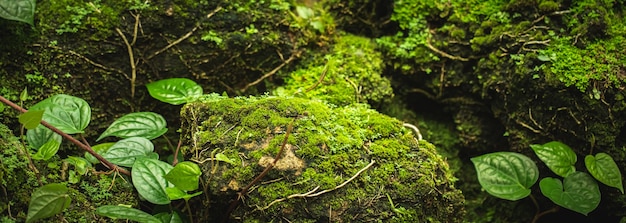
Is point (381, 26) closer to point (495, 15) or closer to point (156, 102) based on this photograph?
point (495, 15)

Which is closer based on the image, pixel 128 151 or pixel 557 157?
pixel 128 151

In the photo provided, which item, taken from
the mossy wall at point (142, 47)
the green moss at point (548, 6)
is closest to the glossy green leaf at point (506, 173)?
the green moss at point (548, 6)

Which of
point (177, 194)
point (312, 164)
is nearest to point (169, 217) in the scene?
point (177, 194)

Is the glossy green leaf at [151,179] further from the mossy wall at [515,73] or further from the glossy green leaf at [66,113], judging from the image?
the mossy wall at [515,73]

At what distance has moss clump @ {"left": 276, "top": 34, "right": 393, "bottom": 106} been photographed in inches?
90.7

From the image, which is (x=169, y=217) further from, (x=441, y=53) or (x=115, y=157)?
(x=441, y=53)

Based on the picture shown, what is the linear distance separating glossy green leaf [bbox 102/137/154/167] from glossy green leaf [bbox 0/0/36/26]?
56 centimetres

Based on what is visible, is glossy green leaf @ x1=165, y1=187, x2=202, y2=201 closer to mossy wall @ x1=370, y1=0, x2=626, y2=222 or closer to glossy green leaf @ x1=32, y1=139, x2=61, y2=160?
glossy green leaf @ x1=32, y1=139, x2=61, y2=160

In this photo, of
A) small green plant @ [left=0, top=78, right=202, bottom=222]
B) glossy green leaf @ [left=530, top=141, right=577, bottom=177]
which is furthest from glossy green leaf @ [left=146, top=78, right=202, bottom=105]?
glossy green leaf @ [left=530, top=141, right=577, bottom=177]

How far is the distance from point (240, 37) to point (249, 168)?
0.84 meters

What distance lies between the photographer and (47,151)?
1.71 metres

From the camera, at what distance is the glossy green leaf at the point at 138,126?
192cm

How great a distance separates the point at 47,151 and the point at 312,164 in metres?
0.89

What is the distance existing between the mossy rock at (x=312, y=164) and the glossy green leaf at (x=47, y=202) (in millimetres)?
444
